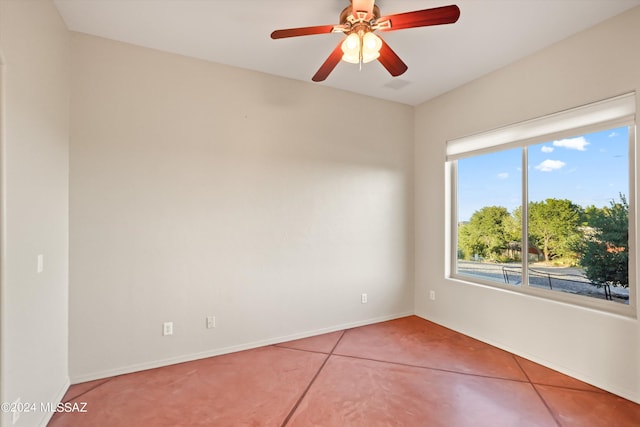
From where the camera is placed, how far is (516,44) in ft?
9.16

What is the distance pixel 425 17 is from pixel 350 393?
107 inches

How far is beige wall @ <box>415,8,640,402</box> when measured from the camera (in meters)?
2.40

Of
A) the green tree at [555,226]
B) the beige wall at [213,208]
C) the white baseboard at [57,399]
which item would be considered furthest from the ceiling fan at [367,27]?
the white baseboard at [57,399]

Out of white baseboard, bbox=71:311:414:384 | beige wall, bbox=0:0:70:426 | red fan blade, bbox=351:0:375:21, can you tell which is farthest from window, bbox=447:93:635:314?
beige wall, bbox=0:0:70:426

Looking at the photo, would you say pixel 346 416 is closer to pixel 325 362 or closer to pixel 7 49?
pixel 325 362

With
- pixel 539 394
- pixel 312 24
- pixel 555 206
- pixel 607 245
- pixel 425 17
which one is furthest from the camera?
pixel 555 206

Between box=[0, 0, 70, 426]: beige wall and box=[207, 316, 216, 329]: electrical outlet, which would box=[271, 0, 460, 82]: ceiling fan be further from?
box=[207, 316, 216, 329]: electrical outlet

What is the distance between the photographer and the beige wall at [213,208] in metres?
2.64

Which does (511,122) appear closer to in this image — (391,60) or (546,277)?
(546,277)

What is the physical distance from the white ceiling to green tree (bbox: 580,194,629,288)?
1588 millimetres

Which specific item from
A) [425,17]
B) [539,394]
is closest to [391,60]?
[425,17]

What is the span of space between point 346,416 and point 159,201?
7.96ft

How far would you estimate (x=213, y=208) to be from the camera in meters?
3.10

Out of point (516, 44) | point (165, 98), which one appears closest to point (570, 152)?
point (516, 44)
